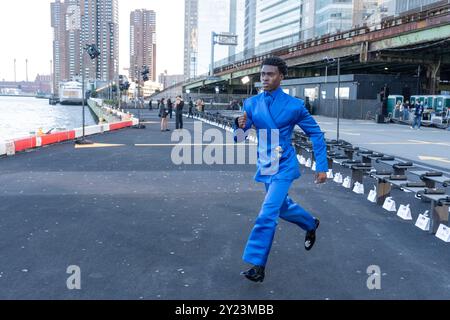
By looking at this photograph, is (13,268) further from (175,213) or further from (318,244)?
(318,244)

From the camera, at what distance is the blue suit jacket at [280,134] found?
4418 millimetres

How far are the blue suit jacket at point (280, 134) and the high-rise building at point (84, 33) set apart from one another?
13379 mm

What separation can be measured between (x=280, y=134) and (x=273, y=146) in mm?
136

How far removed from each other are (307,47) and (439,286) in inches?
1799

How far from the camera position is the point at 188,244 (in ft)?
17.9

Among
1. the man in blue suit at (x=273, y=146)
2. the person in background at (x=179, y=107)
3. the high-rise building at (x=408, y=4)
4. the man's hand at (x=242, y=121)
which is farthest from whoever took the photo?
the high-rise building at (x=408, y=4)


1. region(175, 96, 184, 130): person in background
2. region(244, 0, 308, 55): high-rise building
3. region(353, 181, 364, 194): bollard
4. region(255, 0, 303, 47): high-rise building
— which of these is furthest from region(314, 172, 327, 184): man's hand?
region(255, 0, 303, 47): high-rise building

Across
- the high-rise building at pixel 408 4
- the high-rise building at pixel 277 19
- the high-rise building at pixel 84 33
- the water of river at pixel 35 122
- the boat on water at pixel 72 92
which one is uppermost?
the high-rise building at pixel 277 19

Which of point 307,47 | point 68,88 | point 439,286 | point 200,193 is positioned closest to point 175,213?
point 200,193

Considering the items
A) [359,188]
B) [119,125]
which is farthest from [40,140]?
[359,188]

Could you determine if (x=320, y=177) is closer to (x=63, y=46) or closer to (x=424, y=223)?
(x=424, y=223)

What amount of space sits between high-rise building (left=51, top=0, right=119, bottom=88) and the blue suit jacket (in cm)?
1338

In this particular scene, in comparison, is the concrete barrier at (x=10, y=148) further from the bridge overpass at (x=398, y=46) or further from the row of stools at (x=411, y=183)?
the bridge overpass at (x=398, y=46)

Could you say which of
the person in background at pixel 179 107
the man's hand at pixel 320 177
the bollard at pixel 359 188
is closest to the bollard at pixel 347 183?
the bollard at pixel 359 188
